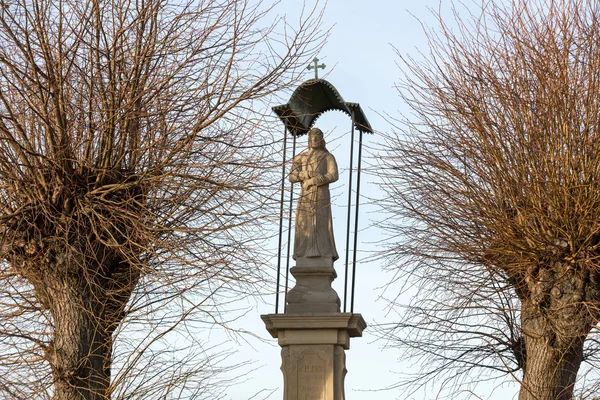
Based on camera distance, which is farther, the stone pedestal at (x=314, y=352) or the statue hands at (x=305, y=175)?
the statue hands at (x=305, y=175)

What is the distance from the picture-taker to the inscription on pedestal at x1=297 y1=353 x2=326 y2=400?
1131cm

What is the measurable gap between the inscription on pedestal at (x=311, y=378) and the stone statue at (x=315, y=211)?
1155mm

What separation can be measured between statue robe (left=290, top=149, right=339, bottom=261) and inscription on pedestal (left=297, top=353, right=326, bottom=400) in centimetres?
123

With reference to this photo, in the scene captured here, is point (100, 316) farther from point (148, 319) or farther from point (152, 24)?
point (152, 24)

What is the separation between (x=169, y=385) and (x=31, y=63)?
2.82 metres

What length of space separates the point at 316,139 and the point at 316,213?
910 millimetres

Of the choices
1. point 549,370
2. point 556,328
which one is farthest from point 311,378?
point 556,328

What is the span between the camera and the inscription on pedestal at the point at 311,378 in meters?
11.3

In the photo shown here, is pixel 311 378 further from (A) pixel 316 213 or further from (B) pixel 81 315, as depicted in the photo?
(B) pixel 81 315

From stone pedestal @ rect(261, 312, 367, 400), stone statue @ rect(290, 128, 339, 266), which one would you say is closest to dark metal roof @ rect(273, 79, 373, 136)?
stone statue @ rect(290, 128, 339, 266)

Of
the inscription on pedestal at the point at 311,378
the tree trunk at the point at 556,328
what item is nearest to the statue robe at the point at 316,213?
the inscription on pedestal at the point at 311,378

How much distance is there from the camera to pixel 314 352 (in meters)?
11.4

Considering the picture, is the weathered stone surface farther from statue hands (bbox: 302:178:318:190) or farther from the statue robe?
statue hands (bbox: 302:178:318:190)

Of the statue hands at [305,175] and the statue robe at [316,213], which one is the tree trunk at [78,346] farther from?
the statue hands at [305,175]
